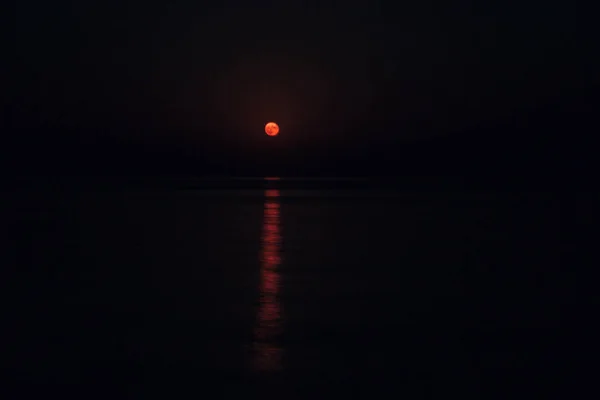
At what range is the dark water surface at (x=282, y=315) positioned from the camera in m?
8.11

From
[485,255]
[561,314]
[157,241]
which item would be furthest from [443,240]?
[561,314]

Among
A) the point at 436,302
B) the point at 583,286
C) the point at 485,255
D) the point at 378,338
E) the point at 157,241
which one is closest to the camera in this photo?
the point at 378,338

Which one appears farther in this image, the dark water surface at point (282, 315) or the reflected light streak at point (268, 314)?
the reflected light streak at point (268, 314)

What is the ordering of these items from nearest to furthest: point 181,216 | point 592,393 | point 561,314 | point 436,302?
point 592,393 → point 561,314 → point 436,302 → point 181,216

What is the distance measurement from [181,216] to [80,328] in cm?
2267

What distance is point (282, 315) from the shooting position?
37.6ft

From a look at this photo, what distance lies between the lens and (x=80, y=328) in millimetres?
10539

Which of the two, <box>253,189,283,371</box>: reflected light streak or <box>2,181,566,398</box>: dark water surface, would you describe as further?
<box>253,189,283,371</box>: reflected light streak

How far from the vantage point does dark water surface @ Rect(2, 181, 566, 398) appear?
319 inches

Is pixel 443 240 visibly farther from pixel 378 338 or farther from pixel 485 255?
pixel 378 338

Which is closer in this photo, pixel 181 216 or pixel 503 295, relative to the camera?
pixel 503 295

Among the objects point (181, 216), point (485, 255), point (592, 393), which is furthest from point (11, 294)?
point (181, 216)

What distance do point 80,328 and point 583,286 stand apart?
865cm

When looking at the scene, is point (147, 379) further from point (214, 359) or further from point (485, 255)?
point (485, 255)
